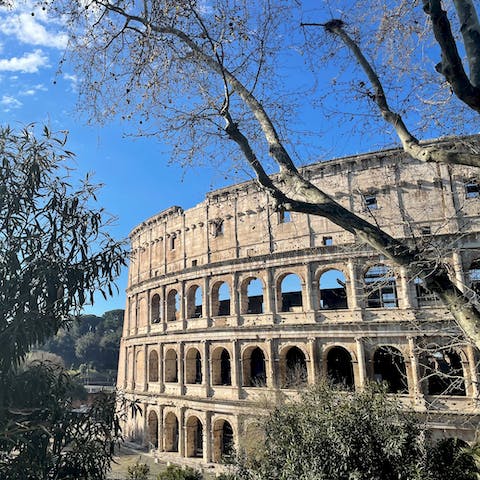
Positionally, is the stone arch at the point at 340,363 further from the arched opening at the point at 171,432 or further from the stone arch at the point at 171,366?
the arched opening at the point at 171,432

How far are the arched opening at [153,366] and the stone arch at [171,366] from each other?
79.7 inches

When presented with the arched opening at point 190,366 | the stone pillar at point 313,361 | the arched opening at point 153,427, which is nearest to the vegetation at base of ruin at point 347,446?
the stone pillar at point 313,361

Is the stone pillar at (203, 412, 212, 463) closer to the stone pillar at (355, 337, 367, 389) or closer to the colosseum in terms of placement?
the colosseum

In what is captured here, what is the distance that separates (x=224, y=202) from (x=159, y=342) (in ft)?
31.2

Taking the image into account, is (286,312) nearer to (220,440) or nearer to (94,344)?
(220,440)

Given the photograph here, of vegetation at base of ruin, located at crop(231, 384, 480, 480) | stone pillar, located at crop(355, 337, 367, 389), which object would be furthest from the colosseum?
vegetation at base of ruin, located at crop(231, 384, 480, 480)

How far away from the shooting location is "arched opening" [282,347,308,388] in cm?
2053

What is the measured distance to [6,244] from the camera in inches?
246

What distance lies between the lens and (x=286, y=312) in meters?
21.7

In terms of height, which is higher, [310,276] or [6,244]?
[310,276]

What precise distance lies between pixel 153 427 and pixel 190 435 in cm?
394

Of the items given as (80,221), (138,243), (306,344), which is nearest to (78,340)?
(138,243)

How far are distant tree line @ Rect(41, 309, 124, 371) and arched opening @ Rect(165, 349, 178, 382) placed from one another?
110 feet

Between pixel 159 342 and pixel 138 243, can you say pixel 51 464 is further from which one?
pixel 138 243
